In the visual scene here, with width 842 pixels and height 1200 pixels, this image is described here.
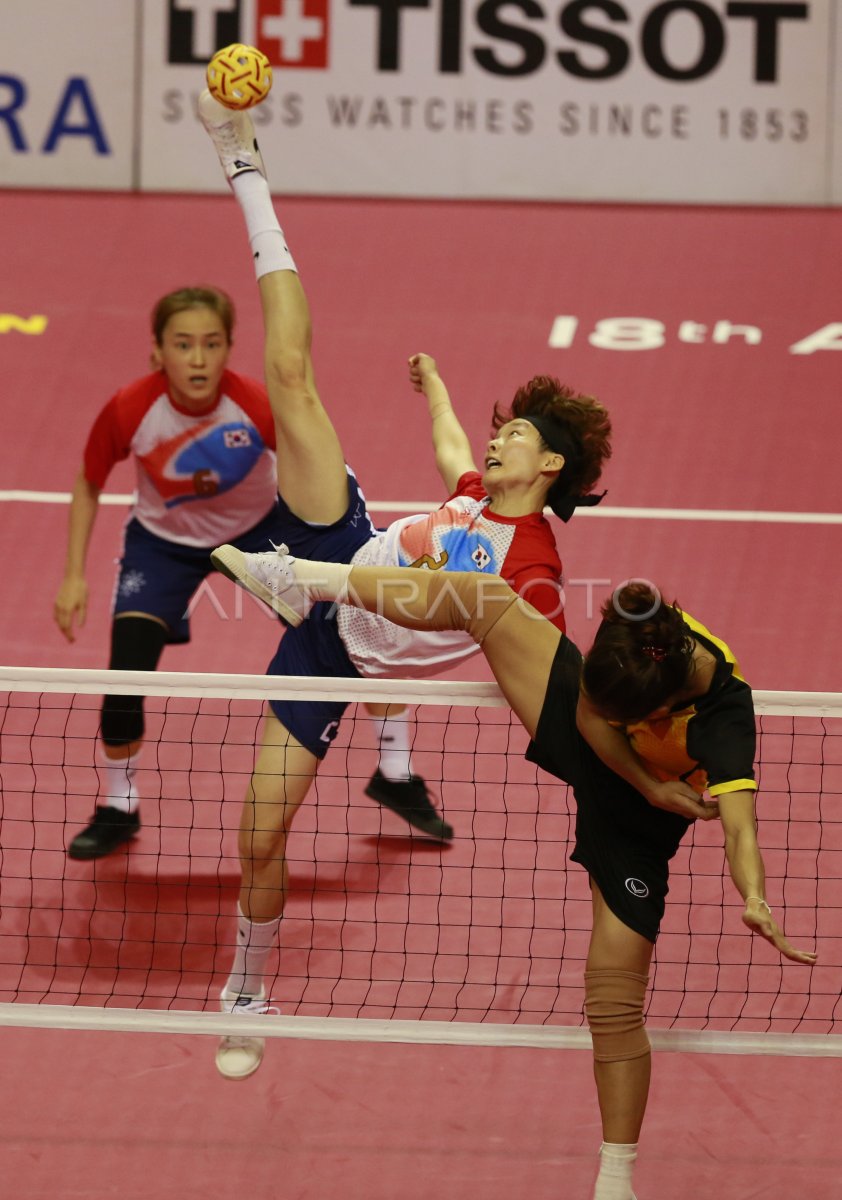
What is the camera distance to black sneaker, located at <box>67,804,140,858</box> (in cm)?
621

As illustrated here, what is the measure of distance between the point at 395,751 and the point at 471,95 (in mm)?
7123

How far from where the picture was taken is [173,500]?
6465mm

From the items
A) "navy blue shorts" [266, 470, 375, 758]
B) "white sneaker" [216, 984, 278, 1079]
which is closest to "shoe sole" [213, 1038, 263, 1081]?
"white sneaker" [216, 984, 278, 1079]

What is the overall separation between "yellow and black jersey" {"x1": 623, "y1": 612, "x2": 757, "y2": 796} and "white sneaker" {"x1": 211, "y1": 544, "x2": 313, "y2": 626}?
103 cm

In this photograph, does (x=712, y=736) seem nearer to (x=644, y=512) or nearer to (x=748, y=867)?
(x=748, y=867)


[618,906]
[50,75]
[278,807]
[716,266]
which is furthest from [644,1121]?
[50,75]

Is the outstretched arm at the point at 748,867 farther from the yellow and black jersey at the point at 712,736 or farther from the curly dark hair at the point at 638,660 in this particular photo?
the curly dark hair at the point at 638,660

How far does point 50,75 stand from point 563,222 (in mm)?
3774

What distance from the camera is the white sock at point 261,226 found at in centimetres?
571

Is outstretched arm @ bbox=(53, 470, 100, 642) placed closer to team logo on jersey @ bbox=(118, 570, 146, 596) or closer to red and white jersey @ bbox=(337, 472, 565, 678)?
team logo on jersey @ bbox=(118, 570, 146, 596)

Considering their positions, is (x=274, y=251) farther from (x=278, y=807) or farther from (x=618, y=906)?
(x=618, y=906)

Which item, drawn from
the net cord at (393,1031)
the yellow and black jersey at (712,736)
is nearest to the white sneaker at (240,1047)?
the net cord at (393,1031)

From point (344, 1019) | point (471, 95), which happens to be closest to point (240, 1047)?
point (344, 1019)

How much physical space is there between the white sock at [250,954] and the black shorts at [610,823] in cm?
117
